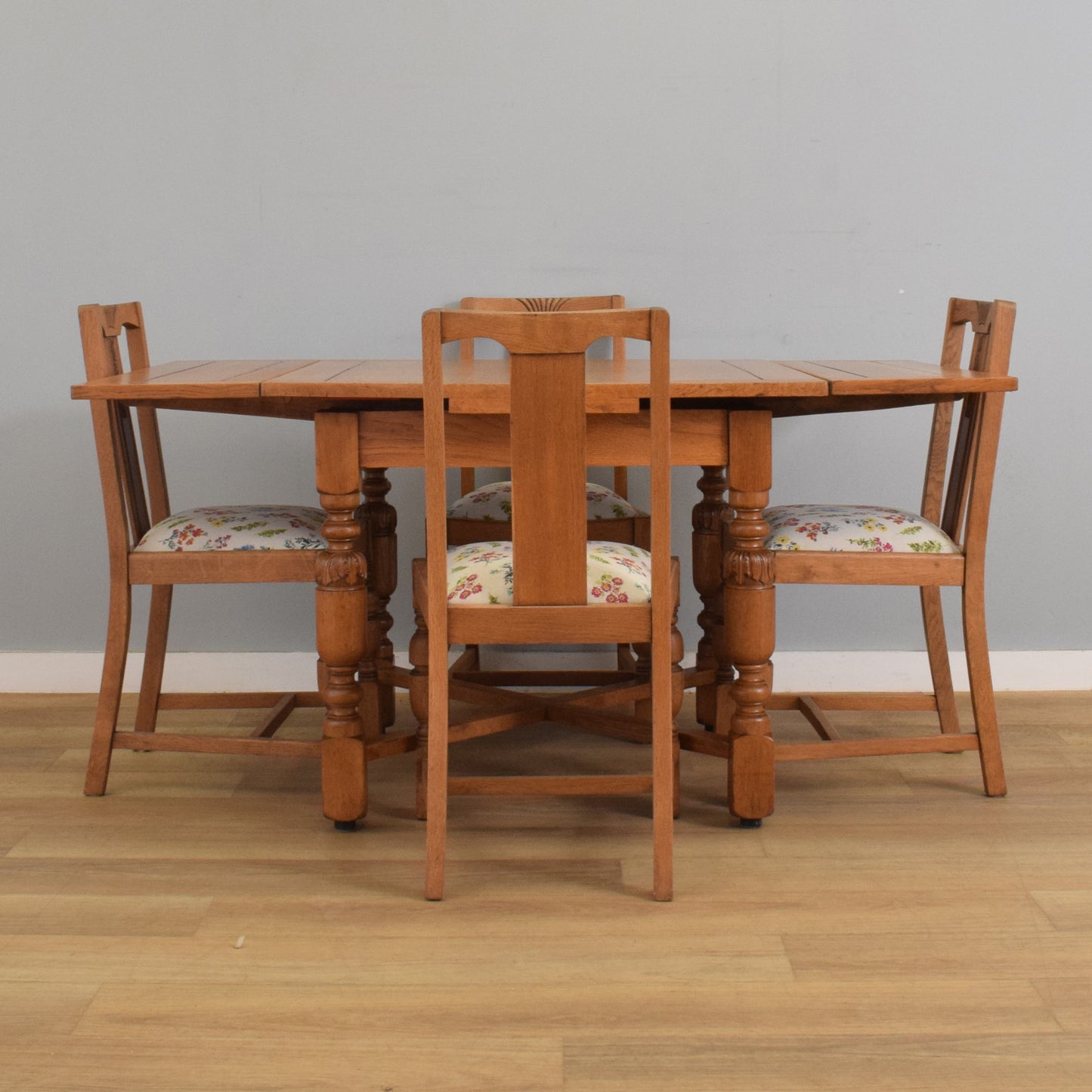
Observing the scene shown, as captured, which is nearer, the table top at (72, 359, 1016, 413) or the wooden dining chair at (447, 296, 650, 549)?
the table top at (72, 359, 1016, 413)

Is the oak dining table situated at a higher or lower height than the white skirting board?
higher

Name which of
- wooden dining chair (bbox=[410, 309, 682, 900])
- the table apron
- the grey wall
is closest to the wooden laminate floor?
wooden dining chair (bbox=[410, 309, 682, 900])

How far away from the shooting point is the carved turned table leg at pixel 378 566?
100 inches

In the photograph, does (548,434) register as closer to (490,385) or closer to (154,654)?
(490,385)

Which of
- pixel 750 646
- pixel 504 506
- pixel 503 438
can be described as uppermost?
pixel 503 438

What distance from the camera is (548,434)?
5.72 feet

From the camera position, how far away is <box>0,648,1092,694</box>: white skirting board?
9.82 ft

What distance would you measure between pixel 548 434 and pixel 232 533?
77cm

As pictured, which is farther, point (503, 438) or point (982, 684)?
point (982, 684)

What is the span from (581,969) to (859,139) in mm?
2086

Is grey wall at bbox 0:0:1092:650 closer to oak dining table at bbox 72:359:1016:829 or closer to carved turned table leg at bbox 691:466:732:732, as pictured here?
carved turned table leg at bbox 691:466:732:732

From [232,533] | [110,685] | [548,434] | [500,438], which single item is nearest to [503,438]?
[500,438]

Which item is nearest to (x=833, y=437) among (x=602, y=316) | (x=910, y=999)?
(x=602, y=316)

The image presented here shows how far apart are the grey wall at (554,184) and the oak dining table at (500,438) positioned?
600 millimetres
